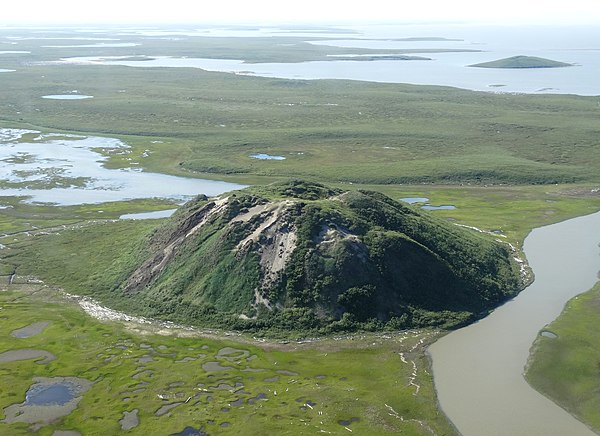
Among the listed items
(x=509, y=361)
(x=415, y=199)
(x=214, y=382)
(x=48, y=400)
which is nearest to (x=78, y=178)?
(x=415, y=199)

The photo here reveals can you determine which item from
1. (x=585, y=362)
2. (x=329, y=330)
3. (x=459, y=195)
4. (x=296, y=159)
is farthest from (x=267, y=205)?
(x=296, y=159)

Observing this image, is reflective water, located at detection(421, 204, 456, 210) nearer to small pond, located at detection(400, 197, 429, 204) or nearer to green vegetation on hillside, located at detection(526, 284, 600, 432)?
small pond, located at detection(400, 197, 429, 204)

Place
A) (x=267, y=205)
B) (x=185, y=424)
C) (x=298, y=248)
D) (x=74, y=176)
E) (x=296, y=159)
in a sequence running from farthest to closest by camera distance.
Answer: (x=296, y=159) < (x=74, y=176) < (x=267, y=205) < (x=298, y=248) < (x=185, y=424)

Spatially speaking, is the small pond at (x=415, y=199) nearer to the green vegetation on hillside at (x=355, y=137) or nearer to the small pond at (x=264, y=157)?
the green vegetation on hillside at (x=355, y=137)

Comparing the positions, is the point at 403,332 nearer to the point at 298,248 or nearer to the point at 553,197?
the point at 298,248

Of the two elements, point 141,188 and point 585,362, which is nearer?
point 585,362

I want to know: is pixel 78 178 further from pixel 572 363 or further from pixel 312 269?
pixel 572 363
